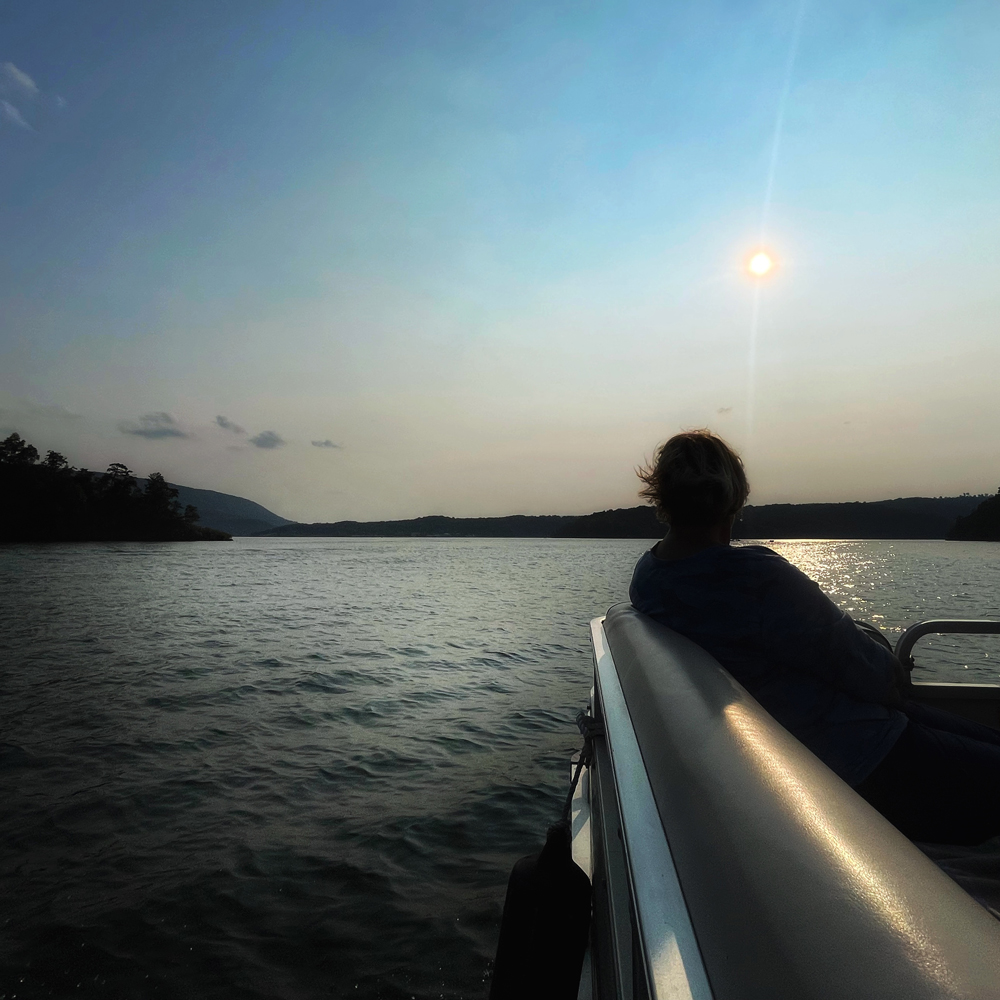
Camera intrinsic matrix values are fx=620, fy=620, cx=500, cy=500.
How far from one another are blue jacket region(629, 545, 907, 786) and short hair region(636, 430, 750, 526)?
20cm

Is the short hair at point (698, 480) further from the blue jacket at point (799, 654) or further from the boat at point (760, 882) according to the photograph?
the boat at point (760, 882)

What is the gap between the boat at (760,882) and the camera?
0.65m

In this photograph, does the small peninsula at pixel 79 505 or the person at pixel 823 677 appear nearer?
the person at pixel 823 677

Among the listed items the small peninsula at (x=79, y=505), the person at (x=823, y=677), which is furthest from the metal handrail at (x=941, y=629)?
the small peninsula at (x=79, y=505)

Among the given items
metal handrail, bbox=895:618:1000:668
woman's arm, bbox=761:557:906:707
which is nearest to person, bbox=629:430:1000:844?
woman's arm, bbox=761:557:906:707

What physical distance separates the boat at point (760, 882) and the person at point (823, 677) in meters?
0.48

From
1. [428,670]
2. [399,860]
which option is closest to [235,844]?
[399,860]

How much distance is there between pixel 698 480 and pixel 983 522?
107318mm

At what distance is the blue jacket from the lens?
1939 mm

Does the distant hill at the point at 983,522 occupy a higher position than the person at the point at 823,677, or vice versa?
the distant hill at the point at 983,522

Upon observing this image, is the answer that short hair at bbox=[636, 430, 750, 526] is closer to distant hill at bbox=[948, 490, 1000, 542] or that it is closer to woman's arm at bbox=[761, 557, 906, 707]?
woman's arm at bbox=[761, 557, 906, 707]

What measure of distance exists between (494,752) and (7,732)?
4711mm

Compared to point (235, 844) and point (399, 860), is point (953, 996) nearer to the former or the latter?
point (399, 860)

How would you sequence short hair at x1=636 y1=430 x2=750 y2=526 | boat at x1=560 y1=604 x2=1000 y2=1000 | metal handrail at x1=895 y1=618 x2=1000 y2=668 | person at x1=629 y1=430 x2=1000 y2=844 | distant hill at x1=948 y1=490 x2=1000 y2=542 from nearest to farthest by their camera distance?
boat at x1=560 y1=604 x2=1000 y2=1000 → person at x1=629 y1=430 x2=1000 y2=844 → short hair at x1=636 y1=430 x2=750 y2=526 → metal handrail at x1=895 y1=618 x2=1000 y2=668 → distant hill at x1=948 y1=490 x2=1000 y2=542
